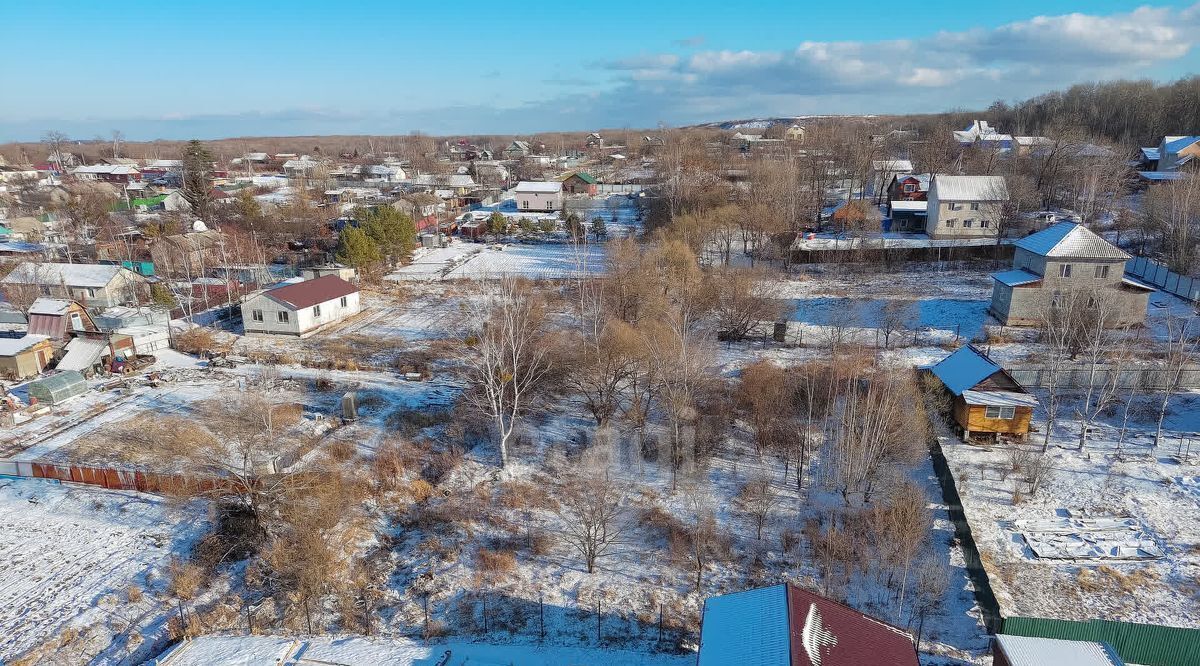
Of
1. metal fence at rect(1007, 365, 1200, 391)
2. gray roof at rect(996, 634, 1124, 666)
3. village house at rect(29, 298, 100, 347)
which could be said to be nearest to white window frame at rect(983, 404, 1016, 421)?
metal fence at rect(1007, 365, 1200, 391)

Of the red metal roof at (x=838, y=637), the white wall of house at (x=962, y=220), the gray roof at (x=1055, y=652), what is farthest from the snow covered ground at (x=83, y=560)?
the white wall of house at (x=962, y=220)

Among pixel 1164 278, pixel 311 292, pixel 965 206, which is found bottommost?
pixel 311 292

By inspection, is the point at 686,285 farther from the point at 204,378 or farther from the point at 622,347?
the point at 204,378

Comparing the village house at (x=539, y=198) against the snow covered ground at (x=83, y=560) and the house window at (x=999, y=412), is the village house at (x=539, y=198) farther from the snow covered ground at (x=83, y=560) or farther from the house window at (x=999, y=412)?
the snow covered ground at (x=83, y=560)

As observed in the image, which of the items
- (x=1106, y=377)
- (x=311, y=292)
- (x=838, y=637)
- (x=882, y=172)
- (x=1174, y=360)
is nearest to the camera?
(x=838, y=637)

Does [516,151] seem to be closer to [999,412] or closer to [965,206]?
[965,206]

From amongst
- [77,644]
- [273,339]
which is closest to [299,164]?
[273,339]

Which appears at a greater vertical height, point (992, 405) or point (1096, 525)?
point (992, 405)

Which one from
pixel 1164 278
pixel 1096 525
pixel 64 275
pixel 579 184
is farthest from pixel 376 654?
pixel 579 184
